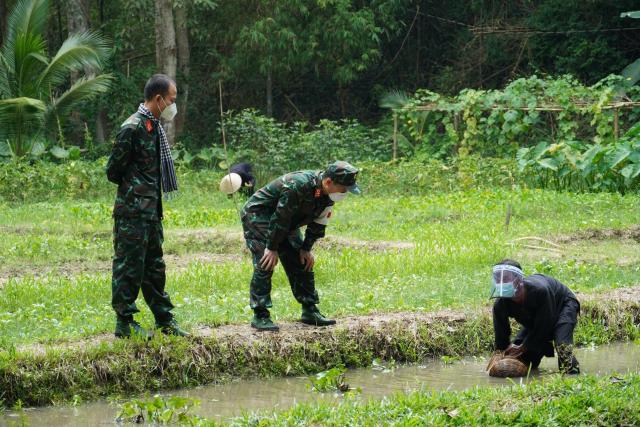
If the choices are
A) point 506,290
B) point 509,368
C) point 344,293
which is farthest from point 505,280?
point 344,293

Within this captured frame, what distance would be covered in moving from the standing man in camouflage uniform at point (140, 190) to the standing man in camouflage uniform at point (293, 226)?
94 centimetres

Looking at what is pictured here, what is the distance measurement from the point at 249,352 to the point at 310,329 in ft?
2.33

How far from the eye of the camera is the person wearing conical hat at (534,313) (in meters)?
7.89

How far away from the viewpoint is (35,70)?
24703 millimetres

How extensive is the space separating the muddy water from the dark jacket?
1.19 ft

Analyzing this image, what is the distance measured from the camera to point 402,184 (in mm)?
21969

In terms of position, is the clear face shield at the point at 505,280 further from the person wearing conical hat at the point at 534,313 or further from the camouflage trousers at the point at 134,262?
the camouflage trousers at the point at 134,262

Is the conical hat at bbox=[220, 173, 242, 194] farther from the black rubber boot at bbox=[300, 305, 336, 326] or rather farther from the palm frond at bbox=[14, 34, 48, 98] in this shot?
the palm frond at bbox=[14, 34, 48, 98]

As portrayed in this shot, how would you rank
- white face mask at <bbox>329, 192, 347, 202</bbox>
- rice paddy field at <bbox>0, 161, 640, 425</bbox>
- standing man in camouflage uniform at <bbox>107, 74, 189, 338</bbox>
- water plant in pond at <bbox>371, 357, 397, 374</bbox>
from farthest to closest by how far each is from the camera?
water plant in pond at <bbox>371, 357, 397, 374</bbox>
white face mask at <bbox>329, 192, 347, 202</bbox>
standing man in camouflage uniform at <bbox>107, 74, 189, 338</bbox>
rice paddy field at <bbox>0, 161, 640, 425</bbox>

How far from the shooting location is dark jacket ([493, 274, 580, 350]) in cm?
802

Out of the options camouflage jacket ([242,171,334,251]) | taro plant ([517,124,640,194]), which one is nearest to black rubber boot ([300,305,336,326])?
camouflage jacket ([242,171,334,251])

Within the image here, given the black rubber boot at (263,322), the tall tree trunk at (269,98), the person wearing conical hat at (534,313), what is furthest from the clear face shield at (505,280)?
the tall tree trunk at (269,98)

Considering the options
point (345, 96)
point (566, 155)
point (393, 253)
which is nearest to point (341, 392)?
point (393, 253)

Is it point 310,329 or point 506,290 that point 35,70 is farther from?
point 506,290
